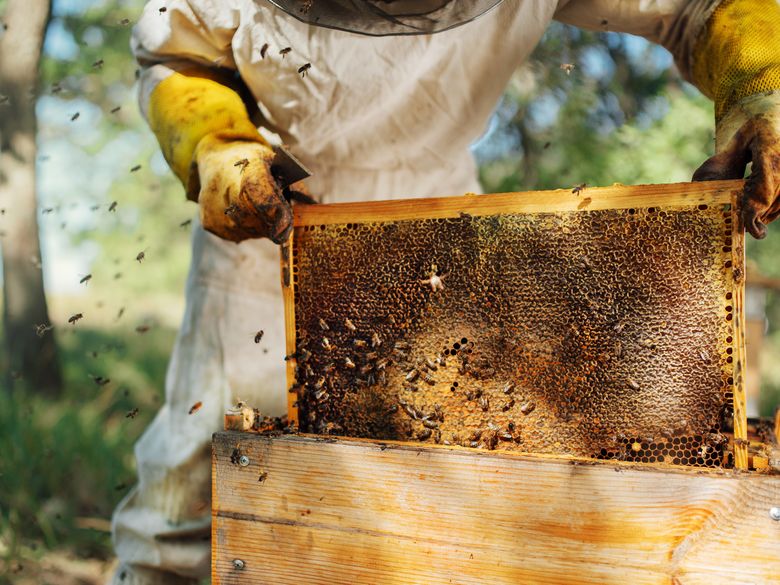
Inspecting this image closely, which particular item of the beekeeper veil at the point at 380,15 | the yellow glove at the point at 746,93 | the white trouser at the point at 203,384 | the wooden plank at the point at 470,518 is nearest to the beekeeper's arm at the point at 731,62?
the yellow glove at the point at 746,93

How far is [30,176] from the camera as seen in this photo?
5.20 meters

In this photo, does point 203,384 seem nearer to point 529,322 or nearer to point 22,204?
point 529,322

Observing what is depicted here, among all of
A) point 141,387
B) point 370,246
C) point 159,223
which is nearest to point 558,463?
point 370,246

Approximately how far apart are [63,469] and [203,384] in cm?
222

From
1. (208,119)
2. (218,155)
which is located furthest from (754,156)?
(208,119)

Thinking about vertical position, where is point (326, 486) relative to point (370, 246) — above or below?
below

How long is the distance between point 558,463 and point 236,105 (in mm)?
1299

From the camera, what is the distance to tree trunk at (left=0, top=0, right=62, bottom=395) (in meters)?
4.85

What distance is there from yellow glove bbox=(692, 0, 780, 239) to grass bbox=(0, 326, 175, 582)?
8.10 ft

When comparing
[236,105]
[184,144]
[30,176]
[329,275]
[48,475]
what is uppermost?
[30,176]

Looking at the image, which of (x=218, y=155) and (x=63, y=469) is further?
(x=63, y=469)

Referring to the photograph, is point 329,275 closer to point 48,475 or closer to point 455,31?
point 455,31

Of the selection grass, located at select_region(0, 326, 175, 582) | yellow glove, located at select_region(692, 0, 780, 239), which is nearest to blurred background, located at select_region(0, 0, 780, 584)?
grass, located at select_region(0, 326, 175, 582)

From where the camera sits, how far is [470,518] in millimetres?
1331
